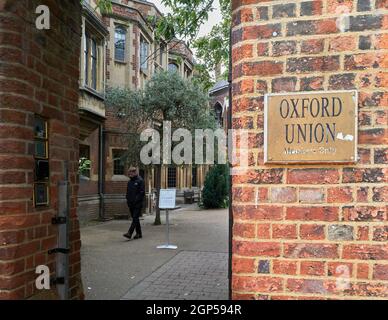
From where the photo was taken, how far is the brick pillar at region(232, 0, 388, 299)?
187 cm

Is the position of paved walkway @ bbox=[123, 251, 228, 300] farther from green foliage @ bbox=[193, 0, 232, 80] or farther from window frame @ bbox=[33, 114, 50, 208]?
green foliage @ bbox=[193, 0, 232, 80]

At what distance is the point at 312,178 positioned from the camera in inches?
75.9

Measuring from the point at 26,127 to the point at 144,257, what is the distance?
20.3 ft

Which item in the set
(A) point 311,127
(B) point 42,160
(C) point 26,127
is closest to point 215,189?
(B) point 42,160

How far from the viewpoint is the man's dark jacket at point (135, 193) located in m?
10.9

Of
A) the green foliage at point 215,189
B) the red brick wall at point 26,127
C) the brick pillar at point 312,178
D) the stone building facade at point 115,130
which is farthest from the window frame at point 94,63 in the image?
the brick pillar at point 312,178

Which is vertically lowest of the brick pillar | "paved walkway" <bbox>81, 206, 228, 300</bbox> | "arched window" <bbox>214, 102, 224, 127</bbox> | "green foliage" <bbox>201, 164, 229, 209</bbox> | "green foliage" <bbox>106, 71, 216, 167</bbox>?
"paved walkway" <bbox>81, 206, 228, 300</bbox>

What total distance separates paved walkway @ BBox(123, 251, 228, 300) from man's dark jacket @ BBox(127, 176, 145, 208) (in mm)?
2810

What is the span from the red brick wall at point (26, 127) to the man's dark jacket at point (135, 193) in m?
7.52

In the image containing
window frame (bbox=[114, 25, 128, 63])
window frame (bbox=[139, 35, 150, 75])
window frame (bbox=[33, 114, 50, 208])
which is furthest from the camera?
window frame (bbox=[139, 35, 150, 75])

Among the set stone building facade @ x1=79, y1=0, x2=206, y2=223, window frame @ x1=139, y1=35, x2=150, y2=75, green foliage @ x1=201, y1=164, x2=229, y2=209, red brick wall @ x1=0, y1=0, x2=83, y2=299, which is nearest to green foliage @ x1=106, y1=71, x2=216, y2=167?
stone building facade @ x1=79, y1=0, x2=206, y2=223

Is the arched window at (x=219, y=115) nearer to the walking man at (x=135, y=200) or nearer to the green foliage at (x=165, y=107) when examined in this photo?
the green foliage at (x=165, y=107)

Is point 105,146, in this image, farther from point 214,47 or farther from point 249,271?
point 249,271

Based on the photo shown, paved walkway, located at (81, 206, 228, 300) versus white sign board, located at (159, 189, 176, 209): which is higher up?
white sign board, located at (159, 189, 176, 209)
